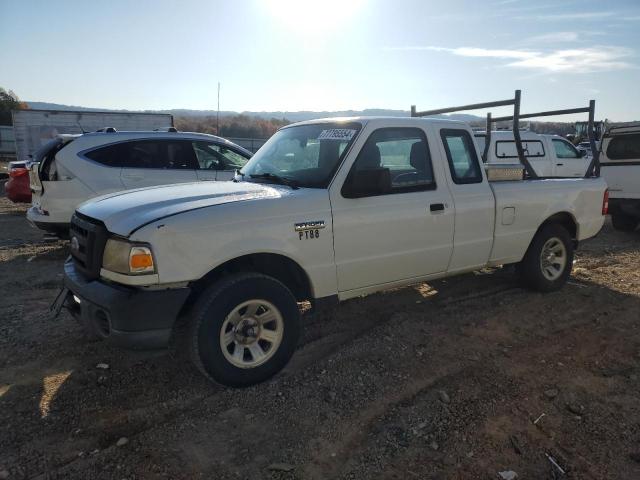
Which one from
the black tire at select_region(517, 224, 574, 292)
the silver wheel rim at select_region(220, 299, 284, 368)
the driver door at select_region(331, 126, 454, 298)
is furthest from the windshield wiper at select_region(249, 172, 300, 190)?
the black tire at select_region(517, 224, 574, 292)

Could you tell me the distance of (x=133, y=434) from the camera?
3.02m

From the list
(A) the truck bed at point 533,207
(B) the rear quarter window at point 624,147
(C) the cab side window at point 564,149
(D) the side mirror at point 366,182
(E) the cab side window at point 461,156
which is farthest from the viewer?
(C) the cab side window at point 564,149

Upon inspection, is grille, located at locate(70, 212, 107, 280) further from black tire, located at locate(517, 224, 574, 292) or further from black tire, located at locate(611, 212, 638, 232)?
black tire, located at locate(611, 212, 638, 232)

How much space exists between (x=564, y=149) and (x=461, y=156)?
30.2ft

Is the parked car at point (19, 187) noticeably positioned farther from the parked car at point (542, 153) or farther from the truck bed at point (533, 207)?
the parked car at point (542, 153)

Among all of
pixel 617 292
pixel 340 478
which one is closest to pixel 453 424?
pixel 340 478

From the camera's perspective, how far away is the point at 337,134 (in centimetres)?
426

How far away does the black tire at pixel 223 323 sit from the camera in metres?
3.30

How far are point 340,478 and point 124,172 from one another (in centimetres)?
578

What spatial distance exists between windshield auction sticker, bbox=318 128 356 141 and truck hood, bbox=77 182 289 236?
0.66m

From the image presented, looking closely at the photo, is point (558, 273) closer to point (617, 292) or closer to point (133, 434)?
point (617, 292)

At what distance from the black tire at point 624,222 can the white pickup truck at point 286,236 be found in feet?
19.3

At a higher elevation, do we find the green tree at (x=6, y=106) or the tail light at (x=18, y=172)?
the green tree at (x=6, y=106)

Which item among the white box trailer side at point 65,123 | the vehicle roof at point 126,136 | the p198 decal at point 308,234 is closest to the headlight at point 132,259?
the p198 decal at point 308,234
